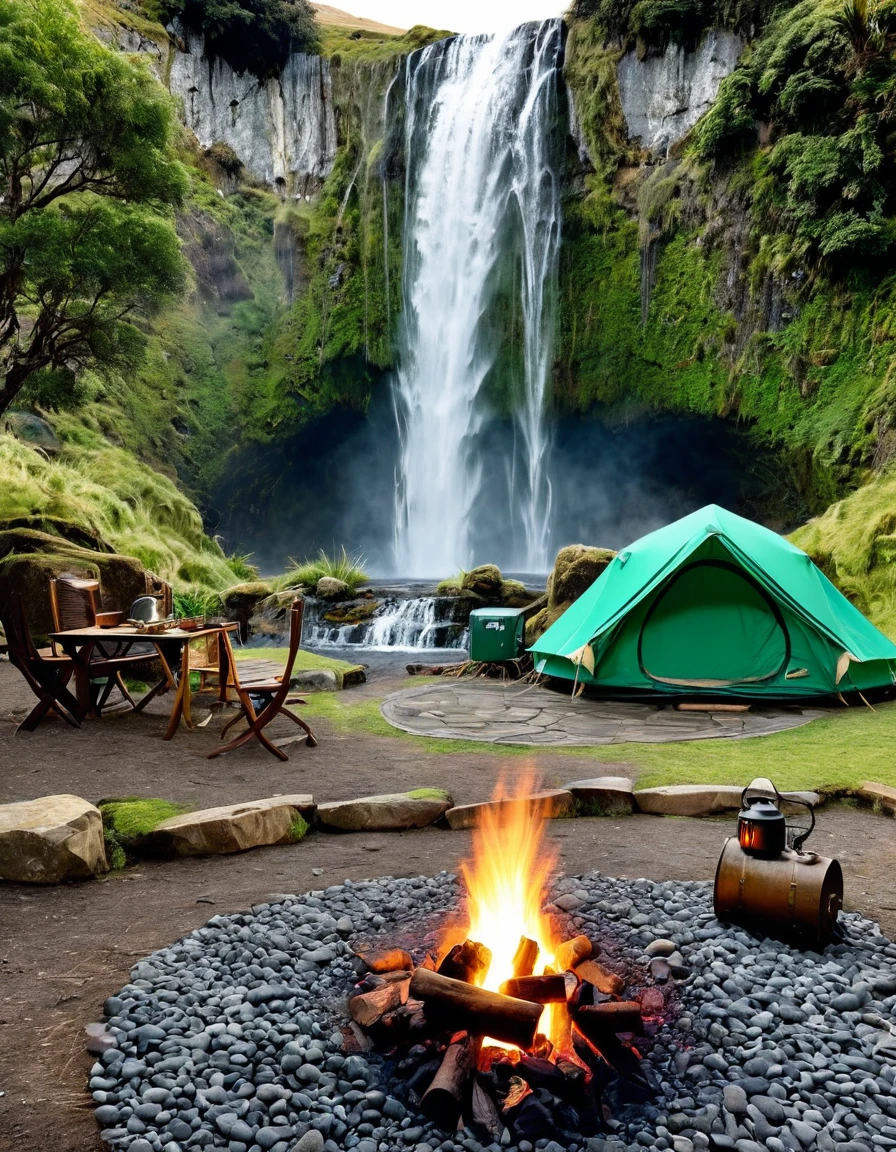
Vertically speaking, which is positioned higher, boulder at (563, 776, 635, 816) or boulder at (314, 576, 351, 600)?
boulder at (314, 576, 351, 600)

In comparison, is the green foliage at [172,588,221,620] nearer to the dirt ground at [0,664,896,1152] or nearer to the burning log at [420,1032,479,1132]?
the dirt ground at [0,664,896,1152]

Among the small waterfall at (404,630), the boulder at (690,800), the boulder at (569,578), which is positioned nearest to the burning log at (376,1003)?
the boulder at (690,800)

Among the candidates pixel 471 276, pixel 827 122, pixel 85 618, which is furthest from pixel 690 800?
pixel 471 276

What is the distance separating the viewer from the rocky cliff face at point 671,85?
2228 centimetres

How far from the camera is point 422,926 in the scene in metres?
3.31

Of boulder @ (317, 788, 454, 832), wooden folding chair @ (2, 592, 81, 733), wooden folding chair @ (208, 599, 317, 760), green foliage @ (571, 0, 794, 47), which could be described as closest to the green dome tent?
wooden folding chair @ (208, 599, 317, 760)

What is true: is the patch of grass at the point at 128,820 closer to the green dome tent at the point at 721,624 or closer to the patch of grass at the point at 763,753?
the patch of grass at the point at 763,753

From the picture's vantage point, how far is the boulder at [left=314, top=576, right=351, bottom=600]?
17.1m

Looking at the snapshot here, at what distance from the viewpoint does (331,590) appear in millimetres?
17141

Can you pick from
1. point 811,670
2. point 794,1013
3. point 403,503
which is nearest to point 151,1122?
point 794,1013

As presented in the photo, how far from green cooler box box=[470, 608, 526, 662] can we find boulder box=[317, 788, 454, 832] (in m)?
5.70

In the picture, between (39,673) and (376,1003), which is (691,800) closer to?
(376,1003)

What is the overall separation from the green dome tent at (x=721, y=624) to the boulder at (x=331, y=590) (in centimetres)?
863

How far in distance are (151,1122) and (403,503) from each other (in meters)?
25.3
